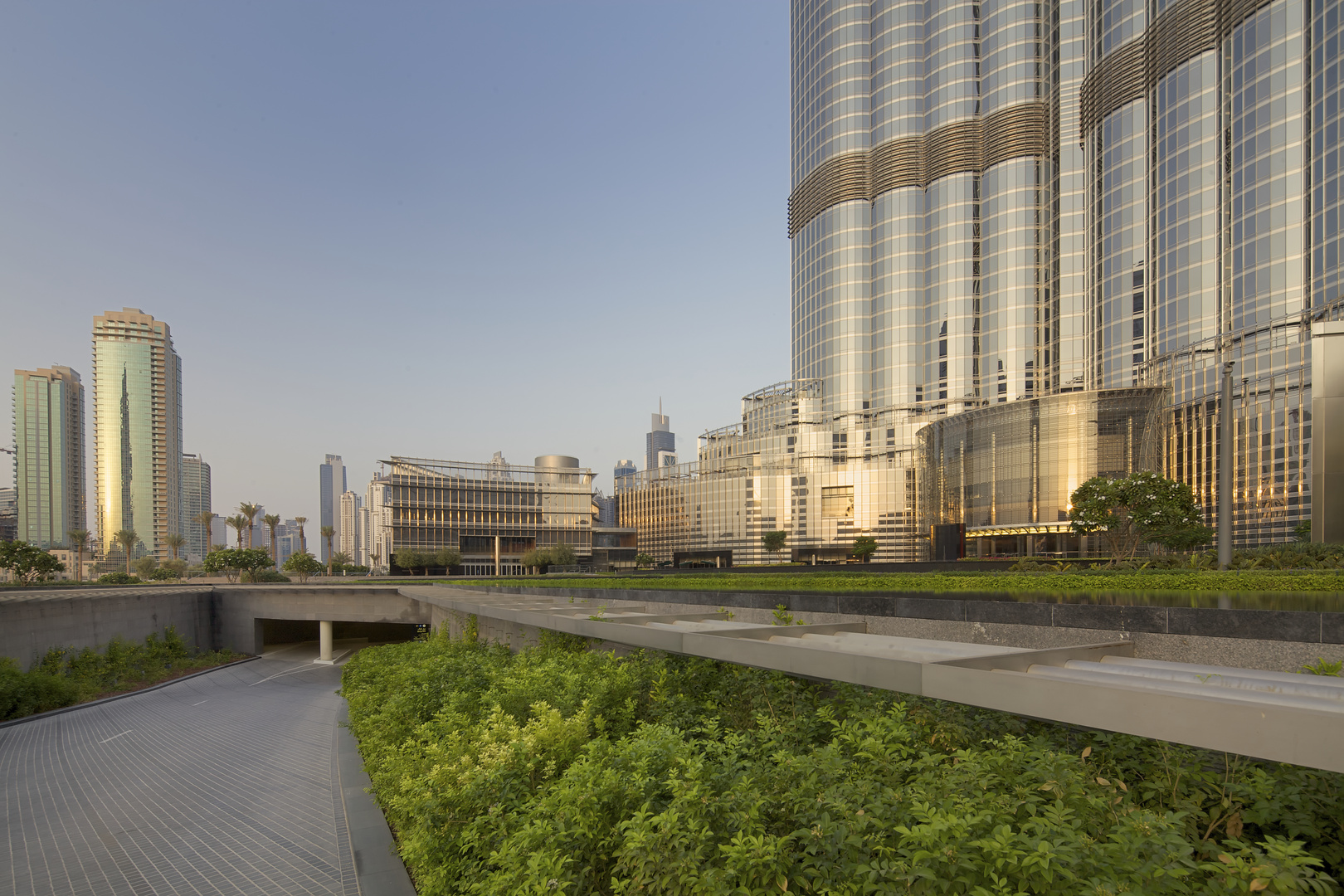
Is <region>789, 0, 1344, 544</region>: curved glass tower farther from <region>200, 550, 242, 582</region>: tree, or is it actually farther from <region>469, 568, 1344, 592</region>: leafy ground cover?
<region>200, 550, 242, 582</region>: tree

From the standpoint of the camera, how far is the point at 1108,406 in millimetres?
52250

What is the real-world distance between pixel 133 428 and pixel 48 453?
685 inches

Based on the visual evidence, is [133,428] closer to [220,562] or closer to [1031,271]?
[220,562]

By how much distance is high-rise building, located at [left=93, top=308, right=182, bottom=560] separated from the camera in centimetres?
16038

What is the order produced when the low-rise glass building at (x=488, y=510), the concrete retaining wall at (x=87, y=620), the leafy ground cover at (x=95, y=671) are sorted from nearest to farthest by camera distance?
the leafy ground cover at (x=95, y=671) → the concrete retaining wall at (x=87, y=620) → the low-rise glass building at (x=488, y=510)

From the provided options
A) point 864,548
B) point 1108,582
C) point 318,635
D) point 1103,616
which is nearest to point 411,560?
point 318,635

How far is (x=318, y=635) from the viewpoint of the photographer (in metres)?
42.0

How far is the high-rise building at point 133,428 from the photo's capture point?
6314 inches

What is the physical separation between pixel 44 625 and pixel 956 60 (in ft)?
307

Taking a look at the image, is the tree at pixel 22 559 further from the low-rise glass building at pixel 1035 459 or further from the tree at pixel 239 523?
the low-rise glass building at pixel 1035 459

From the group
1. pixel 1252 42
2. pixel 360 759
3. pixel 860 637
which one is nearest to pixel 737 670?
pixel 860 637

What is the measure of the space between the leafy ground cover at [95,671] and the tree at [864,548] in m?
56.9

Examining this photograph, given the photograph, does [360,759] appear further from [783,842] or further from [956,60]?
[956,60]

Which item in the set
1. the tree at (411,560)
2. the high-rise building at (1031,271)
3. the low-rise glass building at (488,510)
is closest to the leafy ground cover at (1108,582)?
the high-rise building at (1031,271)
